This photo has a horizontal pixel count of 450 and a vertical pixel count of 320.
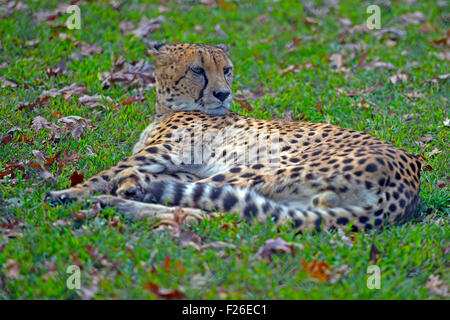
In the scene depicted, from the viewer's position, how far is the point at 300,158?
4.82 m

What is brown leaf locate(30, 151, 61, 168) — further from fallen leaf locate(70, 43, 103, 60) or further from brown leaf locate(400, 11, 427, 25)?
brown leaf locate(400, 11, 427, 25)

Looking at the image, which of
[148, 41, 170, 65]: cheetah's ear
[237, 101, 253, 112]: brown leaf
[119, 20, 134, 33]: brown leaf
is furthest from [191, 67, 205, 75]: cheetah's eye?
[119, 20, 134, 33]: brown leaf

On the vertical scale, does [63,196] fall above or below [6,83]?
below

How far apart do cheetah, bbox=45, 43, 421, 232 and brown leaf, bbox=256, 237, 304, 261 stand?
32 cm

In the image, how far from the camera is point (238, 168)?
479cm

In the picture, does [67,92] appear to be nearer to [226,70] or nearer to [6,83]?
[6,83]

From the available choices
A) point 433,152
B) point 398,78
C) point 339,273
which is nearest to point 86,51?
point 398,78

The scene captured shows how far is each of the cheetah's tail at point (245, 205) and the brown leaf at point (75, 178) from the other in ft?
2.17

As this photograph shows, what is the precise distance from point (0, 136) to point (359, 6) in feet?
23.4

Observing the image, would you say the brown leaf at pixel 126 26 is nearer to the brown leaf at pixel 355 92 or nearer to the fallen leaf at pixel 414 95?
the brown leaf at pixel 355 92

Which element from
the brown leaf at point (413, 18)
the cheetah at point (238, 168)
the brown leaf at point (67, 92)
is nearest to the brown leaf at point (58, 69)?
the brown leaf at point (67, 92)

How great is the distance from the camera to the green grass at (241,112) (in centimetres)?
347

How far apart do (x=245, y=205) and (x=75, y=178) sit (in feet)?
4.94

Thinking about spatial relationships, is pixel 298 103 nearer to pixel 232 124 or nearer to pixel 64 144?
pixel 232 124
